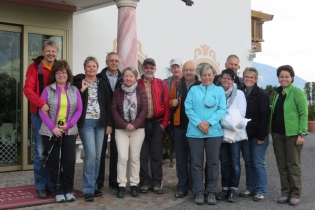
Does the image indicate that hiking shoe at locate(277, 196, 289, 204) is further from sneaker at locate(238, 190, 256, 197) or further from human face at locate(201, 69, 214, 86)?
human face at locate(201, 69, 214, 86)

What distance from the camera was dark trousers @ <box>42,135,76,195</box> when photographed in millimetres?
5195

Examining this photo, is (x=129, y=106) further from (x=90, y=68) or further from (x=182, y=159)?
(x=182, y=159)

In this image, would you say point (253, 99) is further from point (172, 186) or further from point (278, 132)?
point (172, 186)

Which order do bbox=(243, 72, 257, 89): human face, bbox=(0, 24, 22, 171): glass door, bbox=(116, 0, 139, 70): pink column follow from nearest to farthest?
bbox=(243, 72, 257, 89): human face
bbox=(116, 0, 139, 70): pink column
bbox=(0, 24, 22, 171): glass door

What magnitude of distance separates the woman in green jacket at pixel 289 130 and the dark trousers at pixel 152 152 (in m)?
1.53

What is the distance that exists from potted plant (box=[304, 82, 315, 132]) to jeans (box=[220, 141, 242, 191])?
11.8 meters

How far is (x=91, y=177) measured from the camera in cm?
536

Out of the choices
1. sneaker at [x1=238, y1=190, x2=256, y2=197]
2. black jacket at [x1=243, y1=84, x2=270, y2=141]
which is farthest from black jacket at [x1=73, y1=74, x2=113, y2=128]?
Answer: sneaker at [x1=238, y1=190, x2=256, y2=197]

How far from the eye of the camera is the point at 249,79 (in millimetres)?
5535

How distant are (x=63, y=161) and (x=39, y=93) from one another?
903 millimetres

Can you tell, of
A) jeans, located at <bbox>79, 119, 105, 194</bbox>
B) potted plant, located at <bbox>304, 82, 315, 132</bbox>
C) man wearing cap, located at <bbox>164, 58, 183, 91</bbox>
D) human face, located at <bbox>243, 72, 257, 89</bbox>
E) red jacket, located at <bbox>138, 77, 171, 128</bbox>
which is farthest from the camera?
potted plant, located at <bbox>304, 82, 315, 132</bbox>

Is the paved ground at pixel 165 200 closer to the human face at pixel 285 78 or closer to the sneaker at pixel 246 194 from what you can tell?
the sneaker at pixel 246 194

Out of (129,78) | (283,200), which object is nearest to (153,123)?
(129,78)

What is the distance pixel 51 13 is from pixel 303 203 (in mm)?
5323
